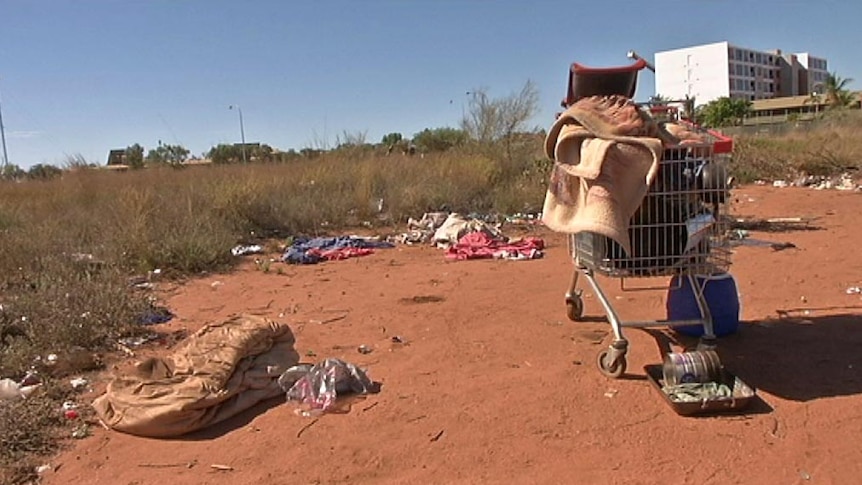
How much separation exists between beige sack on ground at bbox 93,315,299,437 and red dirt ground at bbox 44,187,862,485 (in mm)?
91

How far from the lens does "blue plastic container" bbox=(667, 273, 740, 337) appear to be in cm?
427

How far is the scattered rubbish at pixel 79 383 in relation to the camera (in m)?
4.22

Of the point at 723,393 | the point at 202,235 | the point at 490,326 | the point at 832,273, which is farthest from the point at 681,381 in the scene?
the point at 202,235

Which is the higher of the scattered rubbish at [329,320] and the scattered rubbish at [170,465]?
the scattered rubbish at [329,320]

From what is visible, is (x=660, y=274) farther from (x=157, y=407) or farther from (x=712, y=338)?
(x=157, y=407)

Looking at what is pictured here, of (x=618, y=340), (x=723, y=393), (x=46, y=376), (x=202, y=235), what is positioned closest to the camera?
(x=723, y=393)

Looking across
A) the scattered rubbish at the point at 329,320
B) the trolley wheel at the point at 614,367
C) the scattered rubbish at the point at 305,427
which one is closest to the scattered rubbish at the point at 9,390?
the scattered rubbish at the point at 305,427

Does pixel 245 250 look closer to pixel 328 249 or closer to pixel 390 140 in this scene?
pixel 328 249

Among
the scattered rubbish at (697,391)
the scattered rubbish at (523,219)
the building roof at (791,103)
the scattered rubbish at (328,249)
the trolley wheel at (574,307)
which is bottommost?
the scattered rubbish at (697,391)

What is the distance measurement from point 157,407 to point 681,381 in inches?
105

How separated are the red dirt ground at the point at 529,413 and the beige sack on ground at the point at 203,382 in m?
0.09

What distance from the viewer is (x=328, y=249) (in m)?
A: 9.13

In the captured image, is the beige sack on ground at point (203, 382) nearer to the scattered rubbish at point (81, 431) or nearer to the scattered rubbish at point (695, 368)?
the scattered rubbish at point (81, 431)

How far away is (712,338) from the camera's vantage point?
3.71m
